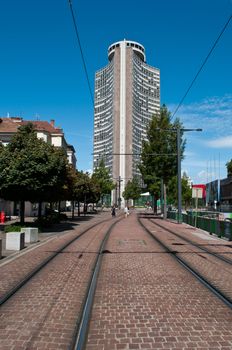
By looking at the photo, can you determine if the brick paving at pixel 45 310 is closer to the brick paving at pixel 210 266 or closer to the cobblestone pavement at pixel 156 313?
the cobblestone pavement at pixel 156 313

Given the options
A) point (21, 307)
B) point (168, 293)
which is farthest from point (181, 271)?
point (21, 307)

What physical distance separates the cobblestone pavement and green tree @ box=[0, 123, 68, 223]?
45.1 feet

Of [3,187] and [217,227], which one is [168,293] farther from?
[3,187]

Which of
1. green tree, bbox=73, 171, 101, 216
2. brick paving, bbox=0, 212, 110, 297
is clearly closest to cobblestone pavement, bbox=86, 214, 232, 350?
brick paving, bbox=0, 212, 110, 297

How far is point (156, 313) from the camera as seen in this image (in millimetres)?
6246

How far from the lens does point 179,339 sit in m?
5.07

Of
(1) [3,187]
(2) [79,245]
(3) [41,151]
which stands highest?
(3) [41,151]

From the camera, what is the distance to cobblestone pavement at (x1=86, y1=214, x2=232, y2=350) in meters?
5.02

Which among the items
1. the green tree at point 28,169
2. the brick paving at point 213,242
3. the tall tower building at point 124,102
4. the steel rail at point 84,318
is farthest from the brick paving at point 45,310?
the tall tower building at point 124,102

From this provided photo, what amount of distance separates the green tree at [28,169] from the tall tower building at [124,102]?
4720 inches

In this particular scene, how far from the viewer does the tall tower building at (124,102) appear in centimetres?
15312

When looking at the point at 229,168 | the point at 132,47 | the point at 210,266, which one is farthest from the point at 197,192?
the point at 132,47

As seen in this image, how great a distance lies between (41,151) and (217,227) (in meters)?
12.1

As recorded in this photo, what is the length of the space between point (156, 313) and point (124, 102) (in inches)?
5902
